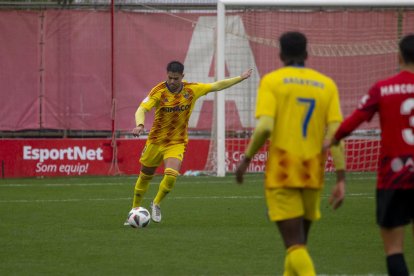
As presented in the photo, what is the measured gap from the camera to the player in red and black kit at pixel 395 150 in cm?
736

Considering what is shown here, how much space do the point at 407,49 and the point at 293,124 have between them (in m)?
1.09

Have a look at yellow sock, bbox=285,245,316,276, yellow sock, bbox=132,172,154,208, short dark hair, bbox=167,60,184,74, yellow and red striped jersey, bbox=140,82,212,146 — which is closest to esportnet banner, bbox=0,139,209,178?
yellow and red striped jersey, bbox=140,82,212,146

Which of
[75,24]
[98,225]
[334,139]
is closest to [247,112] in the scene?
[75,24]

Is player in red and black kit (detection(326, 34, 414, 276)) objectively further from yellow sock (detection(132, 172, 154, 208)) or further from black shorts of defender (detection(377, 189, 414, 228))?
yellow sock (detection(132, 172, 154, 208))

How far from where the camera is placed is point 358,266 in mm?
9711

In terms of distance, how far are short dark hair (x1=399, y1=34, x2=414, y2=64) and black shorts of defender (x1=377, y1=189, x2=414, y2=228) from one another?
99cm

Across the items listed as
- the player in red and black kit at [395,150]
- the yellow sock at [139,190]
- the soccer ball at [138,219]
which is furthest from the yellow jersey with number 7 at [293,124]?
the yellow sock at [139,190]

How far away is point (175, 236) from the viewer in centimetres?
1209

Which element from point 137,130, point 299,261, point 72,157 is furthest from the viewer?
A: point 72,157

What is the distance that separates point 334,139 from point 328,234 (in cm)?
512

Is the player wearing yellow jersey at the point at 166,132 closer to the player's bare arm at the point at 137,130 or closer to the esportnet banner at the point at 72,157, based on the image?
→ the player's bare arm at the point at 137,130

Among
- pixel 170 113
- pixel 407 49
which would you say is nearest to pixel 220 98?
pixel 170 113

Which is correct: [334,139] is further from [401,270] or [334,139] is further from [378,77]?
[378,77]

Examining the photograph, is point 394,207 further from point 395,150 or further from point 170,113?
point 170,113
